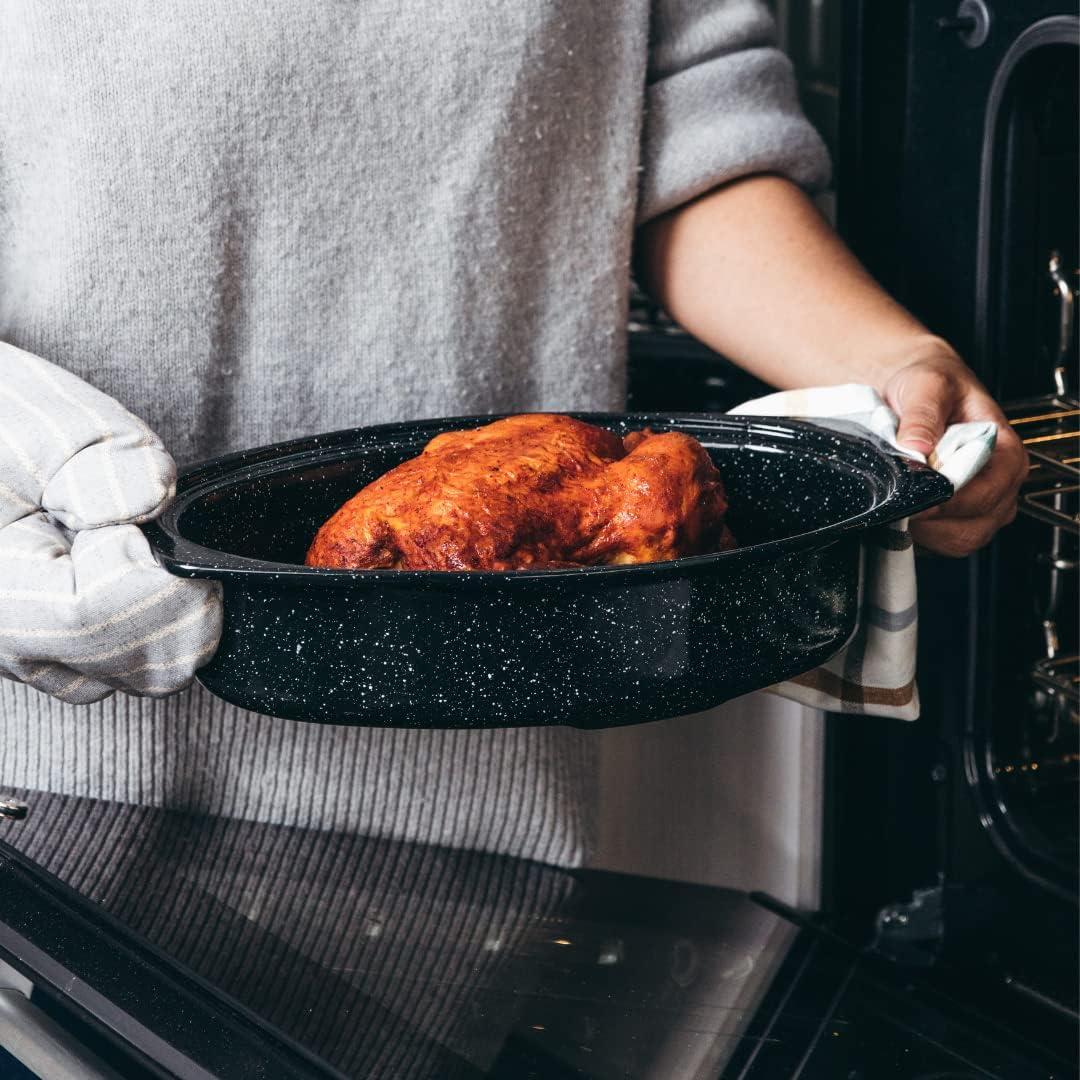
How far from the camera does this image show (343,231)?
0.96m

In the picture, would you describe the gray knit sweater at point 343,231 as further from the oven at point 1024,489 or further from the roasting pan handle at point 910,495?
the roasting pan handle at point 910,495

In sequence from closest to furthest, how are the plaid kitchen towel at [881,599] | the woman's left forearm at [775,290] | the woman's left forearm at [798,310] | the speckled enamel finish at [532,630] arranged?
the speckled enamel finish at [532,630] < the plaid kitchen towel at [881,599] < the woman's left forearm at [798,310] < the woman's left forearm at [775,290]

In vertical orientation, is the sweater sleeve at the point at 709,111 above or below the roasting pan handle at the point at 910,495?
above

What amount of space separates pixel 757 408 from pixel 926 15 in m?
0.41

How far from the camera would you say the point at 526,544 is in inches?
25.2

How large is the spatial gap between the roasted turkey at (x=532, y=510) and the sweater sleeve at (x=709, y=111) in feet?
1.32

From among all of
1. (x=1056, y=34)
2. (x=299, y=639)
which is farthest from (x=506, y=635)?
(x=1056, y=34)

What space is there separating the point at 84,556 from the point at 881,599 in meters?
0.38

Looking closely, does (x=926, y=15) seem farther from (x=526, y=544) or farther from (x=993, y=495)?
(x=526, y=544)

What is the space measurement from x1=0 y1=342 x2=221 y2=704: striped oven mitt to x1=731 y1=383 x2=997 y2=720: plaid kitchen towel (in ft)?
1.07

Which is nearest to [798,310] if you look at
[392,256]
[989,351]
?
[989,351]

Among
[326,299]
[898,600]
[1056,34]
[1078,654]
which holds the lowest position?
[1078,654]

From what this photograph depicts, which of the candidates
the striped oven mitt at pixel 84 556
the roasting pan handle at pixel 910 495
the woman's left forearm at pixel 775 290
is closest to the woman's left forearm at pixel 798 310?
the woman's left forearm at pixel 775 290

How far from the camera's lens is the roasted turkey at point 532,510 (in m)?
0.63
